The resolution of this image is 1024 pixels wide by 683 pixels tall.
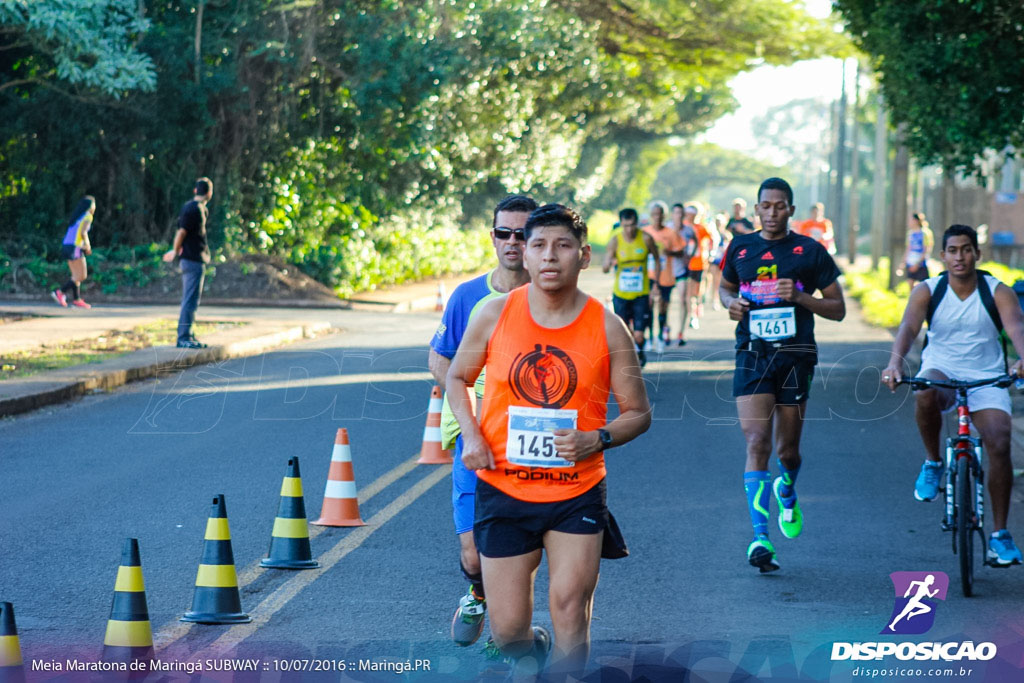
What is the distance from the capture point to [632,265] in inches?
658

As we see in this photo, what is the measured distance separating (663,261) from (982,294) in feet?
38.8

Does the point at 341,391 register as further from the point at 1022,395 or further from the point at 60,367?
the point at 1022,395

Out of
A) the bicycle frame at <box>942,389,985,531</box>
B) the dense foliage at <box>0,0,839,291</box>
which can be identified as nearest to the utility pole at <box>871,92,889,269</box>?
the dense foliage at <box>0,0,839,291</box>

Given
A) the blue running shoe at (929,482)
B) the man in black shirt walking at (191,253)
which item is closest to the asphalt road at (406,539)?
the blue running shoe at (929,482)

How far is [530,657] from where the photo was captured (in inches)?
193

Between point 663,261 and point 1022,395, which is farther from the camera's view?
point 663,261

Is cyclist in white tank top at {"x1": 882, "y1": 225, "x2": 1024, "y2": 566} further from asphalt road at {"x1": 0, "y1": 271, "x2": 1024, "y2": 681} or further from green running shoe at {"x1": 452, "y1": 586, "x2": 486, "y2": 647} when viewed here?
green running shoe at {"x1": 452, "y1": 586, "x2": 486, "y2": 647}

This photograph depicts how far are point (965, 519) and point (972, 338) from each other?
1.11 metres

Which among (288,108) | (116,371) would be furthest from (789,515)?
(288,108)

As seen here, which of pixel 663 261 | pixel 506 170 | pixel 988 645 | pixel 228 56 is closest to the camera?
pixel 988 645

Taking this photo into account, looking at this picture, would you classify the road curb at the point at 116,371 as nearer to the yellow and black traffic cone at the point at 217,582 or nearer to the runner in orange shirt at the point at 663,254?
the runner in orange shirt at the point at 663,254

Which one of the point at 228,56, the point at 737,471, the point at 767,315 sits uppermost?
the point at 228,56

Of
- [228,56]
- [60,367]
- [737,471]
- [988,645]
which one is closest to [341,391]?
[60,367]

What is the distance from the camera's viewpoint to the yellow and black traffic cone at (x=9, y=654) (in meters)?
4.70
